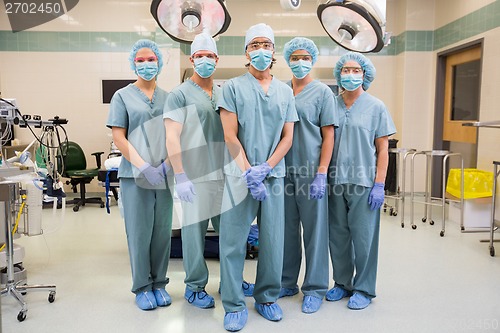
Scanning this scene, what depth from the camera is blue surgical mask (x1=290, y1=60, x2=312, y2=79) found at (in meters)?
2.47

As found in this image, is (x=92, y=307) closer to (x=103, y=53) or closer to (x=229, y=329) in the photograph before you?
(x=229, y=329)

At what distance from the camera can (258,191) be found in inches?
86.4

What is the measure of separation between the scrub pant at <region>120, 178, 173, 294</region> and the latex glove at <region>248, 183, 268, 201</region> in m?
0.57

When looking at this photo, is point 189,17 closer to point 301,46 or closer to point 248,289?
point 301,46

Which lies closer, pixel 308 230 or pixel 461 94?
pixel 308 230

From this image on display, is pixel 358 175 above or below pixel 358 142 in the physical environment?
below

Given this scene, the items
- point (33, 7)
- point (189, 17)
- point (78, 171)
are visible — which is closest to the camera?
point (189, 17)

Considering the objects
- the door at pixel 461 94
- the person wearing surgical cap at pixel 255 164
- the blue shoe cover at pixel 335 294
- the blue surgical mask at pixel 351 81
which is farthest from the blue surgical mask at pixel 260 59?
the door at pixel 461 94

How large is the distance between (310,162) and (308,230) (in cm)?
38

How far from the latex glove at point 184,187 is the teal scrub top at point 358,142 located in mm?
777

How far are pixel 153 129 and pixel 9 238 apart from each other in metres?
0.99

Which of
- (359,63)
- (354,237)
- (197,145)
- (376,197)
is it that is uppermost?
(359,63)

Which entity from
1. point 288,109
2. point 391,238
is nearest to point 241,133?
point 288,109

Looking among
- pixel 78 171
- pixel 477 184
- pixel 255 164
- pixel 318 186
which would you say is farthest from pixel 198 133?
pixel 78 171
